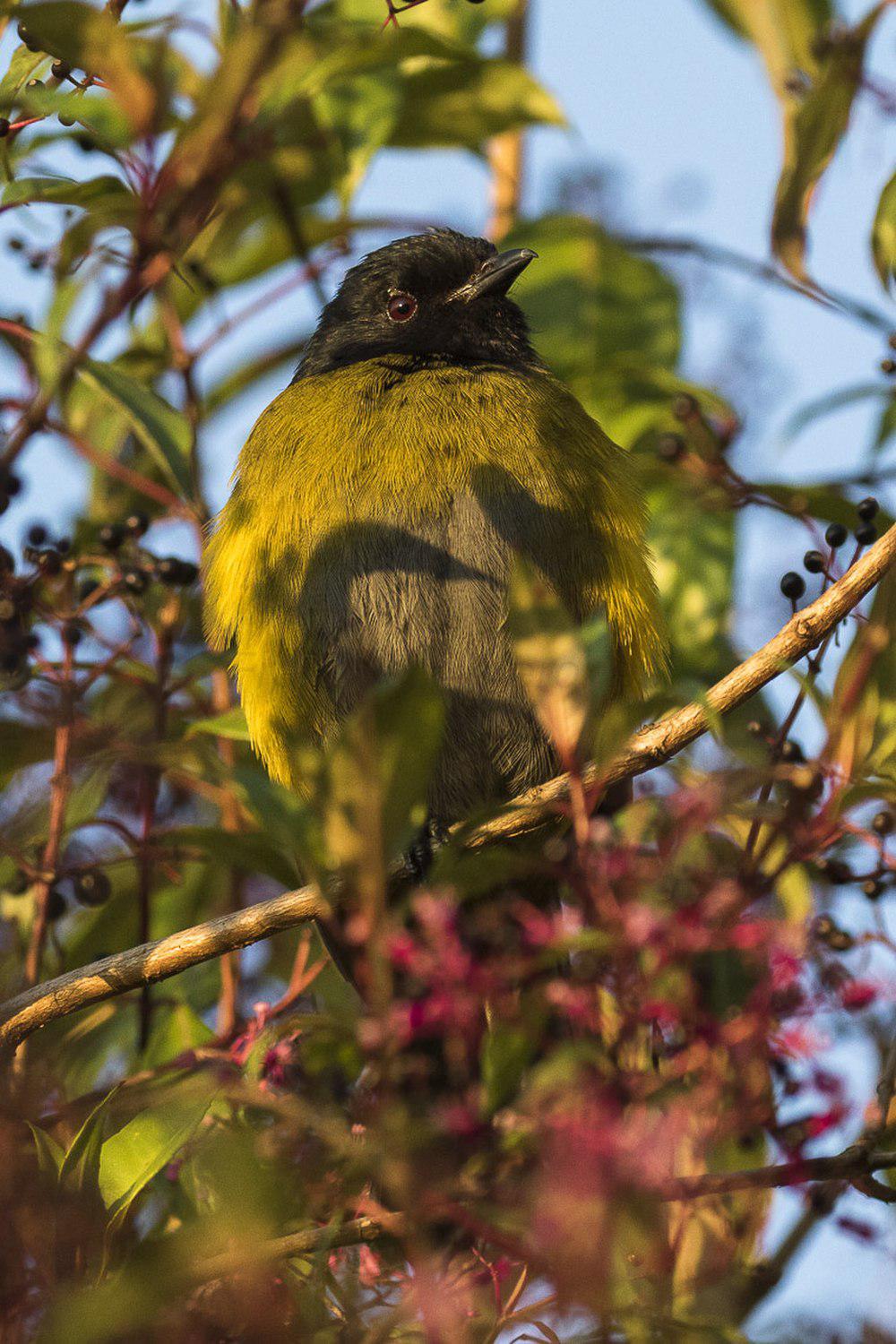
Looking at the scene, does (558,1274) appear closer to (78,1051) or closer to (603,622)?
(603,622)

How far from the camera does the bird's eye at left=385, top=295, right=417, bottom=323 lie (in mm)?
5527

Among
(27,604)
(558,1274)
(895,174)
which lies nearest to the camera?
(558,1274)

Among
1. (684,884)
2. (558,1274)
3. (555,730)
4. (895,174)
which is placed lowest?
(558,1274)

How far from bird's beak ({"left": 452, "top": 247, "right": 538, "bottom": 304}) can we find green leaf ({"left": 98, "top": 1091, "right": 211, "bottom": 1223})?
317cm

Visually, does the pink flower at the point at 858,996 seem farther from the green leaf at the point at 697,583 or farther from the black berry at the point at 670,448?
the green leaf at the point at 697,583

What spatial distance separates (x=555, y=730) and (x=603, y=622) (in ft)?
1.18

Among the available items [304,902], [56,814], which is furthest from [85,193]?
[304,902]

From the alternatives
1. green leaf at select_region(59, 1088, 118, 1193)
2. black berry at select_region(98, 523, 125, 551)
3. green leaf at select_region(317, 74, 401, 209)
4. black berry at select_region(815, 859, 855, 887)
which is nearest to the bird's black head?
green leaf at select_region(317, 74, 401, 209)

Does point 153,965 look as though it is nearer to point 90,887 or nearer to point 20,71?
point 90,887

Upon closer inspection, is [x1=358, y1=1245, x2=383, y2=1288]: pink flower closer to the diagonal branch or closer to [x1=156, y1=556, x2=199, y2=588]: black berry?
the diagonal branch

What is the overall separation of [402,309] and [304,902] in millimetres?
3016

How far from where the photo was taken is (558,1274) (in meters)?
1.58

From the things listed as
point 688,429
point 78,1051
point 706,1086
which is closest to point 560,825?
point 688,429

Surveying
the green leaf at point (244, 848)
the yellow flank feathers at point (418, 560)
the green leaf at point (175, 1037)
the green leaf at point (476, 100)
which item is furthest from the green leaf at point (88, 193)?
the green leaf at point (175, 1037)
